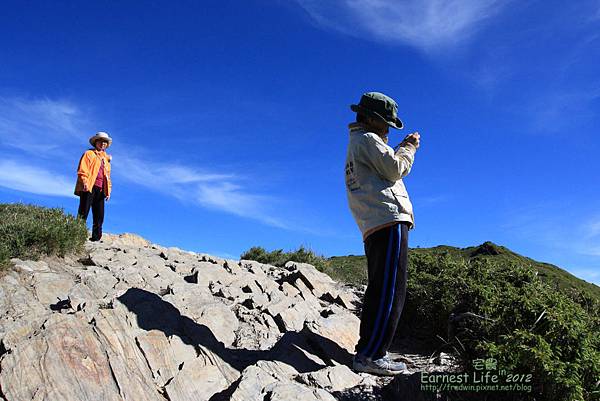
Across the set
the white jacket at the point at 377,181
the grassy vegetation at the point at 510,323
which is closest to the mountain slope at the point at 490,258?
the grassy vegetation at the point at 510,323

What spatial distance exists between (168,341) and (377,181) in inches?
100

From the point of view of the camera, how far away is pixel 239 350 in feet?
17.7

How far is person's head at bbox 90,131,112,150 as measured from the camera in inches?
431

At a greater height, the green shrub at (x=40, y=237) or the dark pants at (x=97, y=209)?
the dark pants at (x=97, y=209)

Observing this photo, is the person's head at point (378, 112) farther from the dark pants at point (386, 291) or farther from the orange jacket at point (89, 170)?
the orange jacket at point (89, 170)

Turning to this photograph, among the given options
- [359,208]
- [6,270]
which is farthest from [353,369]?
[6,270]

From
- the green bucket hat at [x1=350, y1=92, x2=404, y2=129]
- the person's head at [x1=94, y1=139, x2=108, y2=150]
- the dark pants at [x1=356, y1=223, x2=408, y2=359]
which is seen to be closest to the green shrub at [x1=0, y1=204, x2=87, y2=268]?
the person's head at [x1=94, y1=139, x2=108, y2=150]

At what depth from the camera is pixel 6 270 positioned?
23.6 ft

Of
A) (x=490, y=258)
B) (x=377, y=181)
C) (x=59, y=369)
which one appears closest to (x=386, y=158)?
(x=377, y=181)

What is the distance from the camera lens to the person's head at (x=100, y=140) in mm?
10938

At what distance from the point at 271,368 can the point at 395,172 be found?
2.06m

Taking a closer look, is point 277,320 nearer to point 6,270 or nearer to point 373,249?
point 373,249

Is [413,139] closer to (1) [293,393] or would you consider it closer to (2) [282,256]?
(1) [293,393]

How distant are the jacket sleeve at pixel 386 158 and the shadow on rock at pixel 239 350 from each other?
1916 mm
